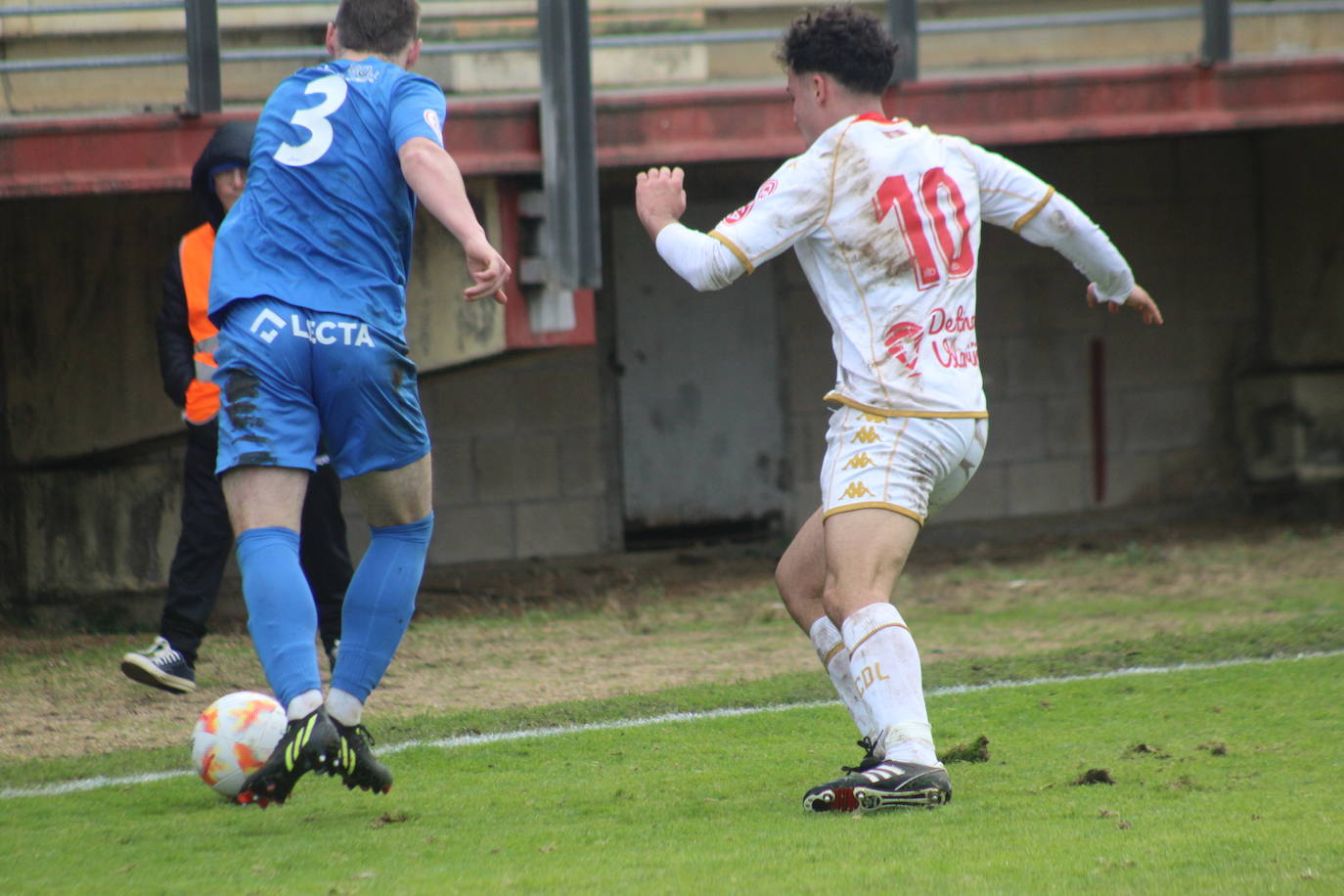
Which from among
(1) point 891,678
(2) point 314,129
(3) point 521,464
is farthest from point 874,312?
(3) point 521,464

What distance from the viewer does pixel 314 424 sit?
4359 mm

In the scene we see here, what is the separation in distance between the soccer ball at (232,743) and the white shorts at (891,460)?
62.3 inches

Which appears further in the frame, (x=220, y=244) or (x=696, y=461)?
(x=696, y=461)

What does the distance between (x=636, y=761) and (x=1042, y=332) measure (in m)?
7.96

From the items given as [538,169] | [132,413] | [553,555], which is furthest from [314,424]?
[553,555]

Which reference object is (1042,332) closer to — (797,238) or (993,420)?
(993,420)

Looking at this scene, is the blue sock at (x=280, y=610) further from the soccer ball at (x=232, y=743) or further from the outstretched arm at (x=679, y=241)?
the outstretched arm at (x=679, y=241)

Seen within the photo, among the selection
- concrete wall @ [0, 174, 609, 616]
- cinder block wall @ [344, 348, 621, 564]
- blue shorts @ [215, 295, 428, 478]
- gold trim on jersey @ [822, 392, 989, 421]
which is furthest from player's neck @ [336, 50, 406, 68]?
cinder block wall @ [344, 348, 621, 564]

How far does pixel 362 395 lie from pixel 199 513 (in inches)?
102

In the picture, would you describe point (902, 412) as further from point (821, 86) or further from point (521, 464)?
point (521, 464)

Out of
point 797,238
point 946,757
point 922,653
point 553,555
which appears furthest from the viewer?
point 553,555

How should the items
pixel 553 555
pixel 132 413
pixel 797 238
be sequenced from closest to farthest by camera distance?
pixel 797 238 < pixel 132 413 < pixel 553 555

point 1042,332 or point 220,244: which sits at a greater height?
point 220,244

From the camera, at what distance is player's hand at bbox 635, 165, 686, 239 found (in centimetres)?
442
